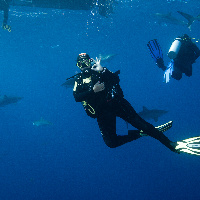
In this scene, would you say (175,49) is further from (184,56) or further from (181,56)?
(184,56)

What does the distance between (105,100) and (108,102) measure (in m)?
0.09

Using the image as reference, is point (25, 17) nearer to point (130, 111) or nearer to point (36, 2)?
point (36, 2)

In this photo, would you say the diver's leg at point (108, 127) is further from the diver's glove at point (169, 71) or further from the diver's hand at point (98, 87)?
the diver's glove at point (169, 71)

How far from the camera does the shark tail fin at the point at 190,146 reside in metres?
4.06

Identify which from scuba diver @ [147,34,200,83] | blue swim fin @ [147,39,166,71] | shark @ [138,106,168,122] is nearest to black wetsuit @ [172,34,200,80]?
scuba diver @ [147,34,200,83]

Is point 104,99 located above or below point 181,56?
below

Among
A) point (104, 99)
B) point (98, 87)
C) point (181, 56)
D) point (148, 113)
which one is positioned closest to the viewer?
point (98, 87)

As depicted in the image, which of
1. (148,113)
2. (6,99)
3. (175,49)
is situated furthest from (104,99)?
(6,99)

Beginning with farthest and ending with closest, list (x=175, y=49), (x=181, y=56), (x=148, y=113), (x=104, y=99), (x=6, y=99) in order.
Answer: (x=6, y=99), (x=148, y=113), (x=181, y=56), (x=175, y=49), (x=104, y=99)

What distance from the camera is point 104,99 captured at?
13.4 ft

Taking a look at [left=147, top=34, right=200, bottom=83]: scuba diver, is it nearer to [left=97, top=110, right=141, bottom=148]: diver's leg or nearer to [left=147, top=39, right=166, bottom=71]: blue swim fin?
[left=147, top=39, right=166, bottom=71]: blue swim fin

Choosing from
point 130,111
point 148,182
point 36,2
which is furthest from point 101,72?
Result: point 148,182

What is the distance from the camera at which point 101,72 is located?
396 centimetres

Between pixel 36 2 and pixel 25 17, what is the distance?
49.8 ft
